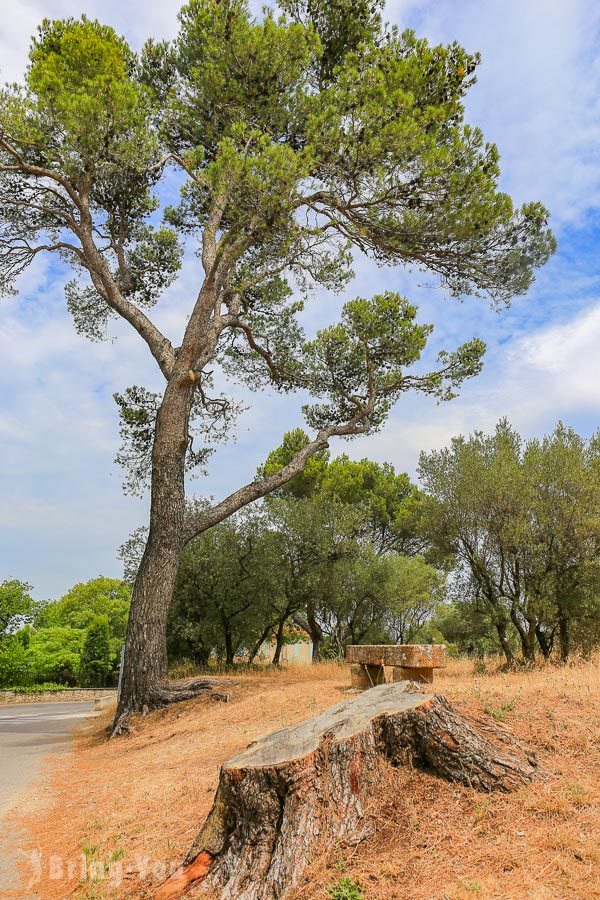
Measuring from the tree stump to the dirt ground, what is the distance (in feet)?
0.37

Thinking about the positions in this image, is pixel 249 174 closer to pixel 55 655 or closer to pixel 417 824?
pixel 417 824

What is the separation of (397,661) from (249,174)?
25.6 feet

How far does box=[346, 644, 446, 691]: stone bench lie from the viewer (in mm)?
9391

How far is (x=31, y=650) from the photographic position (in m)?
32.0

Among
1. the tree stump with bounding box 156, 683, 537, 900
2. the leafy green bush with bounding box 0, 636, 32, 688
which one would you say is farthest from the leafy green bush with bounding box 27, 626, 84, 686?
the tree stump with bounding box 156, 683, 537, 900

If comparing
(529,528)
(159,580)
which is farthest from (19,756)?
(529,528)

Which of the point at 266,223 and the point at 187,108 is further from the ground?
the point at 187,108

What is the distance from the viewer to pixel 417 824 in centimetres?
381

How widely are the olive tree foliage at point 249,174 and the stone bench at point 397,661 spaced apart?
346 centimetres

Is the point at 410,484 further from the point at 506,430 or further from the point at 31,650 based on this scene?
the point at 31,650

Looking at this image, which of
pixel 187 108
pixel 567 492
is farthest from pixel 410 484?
pixel 187 108

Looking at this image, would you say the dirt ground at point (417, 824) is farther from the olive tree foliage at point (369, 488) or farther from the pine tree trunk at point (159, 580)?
the olive tree foliage at point (369, 488)

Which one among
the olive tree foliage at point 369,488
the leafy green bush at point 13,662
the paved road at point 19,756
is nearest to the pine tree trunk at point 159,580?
the paved road at point 19,756

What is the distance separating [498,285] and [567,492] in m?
4.93
